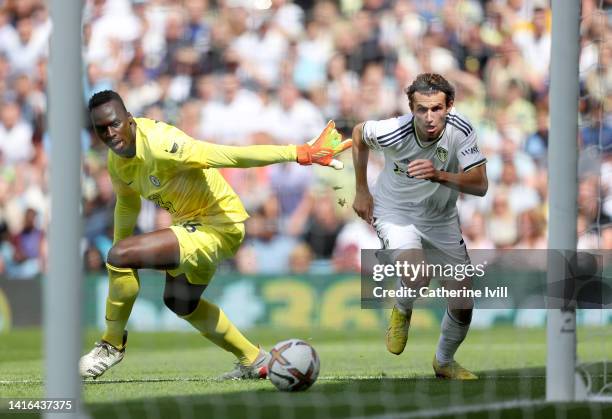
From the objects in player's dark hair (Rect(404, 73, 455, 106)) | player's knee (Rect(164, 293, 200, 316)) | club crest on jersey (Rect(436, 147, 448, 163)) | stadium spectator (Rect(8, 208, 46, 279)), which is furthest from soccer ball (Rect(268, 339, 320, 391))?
stadium spectator (Rect(8, 208, 46, 279))

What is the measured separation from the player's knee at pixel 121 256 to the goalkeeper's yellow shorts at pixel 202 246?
15.0 inches

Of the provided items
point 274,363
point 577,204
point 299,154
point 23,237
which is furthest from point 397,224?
point 23,237

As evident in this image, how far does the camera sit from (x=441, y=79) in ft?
26.6

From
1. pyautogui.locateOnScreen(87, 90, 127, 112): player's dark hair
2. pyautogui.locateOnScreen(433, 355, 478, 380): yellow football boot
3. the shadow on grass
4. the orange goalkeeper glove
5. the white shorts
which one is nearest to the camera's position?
the shadow on grass

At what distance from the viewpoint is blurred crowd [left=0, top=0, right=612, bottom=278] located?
13.0 metres

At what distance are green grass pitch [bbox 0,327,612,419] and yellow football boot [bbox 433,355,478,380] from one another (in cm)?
12

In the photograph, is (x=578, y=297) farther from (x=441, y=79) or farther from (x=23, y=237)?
(x=23, y=237)

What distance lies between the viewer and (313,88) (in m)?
13.1

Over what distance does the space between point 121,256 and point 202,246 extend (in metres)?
0.62

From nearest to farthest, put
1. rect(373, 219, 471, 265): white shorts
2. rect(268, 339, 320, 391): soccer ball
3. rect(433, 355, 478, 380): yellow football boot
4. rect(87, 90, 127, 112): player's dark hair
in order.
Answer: rect(268, 339, 320, 391): soccer ball
rect(87, 90, 127, 112): player's dark hair
rect(433, 355, 478, 380): yellow football boot
rect(373, 219, 471, 265): white shorts

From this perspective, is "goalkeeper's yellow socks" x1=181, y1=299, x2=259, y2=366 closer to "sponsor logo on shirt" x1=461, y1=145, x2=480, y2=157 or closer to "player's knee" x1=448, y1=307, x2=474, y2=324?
"player's knee" x1=448, y1=307, x2=474, y2=324

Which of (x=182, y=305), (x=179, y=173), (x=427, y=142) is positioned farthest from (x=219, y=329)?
(x=427, y=142)

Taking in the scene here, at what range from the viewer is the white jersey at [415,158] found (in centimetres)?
819

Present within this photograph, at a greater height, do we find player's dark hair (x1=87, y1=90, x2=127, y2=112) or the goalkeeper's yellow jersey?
player's dark hair (x1=87, y1=90, x2=127, y2=112)
